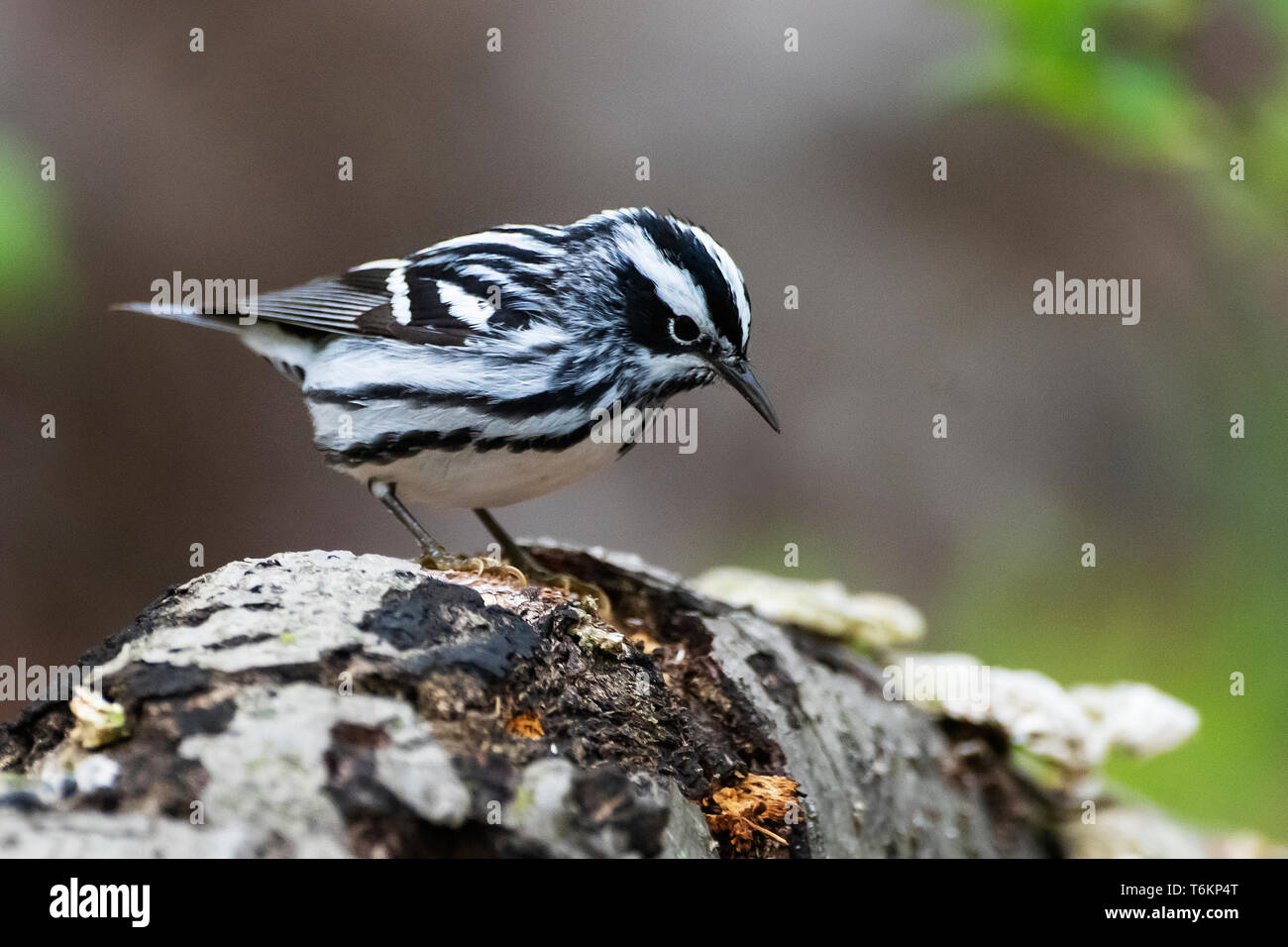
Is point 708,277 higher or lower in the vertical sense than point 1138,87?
lower

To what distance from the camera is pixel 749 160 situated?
7.96 m

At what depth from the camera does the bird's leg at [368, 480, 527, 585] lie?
9.64ft

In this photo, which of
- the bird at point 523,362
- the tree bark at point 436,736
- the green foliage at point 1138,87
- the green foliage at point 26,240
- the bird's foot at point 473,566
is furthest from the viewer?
the green foliage at point 26,240

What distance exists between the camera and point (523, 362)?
320 centimetres

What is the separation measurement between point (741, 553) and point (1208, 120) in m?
3.57

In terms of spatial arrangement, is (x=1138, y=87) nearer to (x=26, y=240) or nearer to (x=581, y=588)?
(x=581, y=588)

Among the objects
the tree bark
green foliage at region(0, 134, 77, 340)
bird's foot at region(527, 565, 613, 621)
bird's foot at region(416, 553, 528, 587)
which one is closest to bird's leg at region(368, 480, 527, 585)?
bird's foot at region(416, 553, 528, 587)

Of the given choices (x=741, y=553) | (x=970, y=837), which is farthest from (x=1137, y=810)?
(x=741, y=553)

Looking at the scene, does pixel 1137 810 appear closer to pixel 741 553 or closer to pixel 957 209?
pixel 741 553

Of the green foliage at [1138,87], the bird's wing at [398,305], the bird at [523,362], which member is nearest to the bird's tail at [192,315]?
the bird's wing at [398,305]

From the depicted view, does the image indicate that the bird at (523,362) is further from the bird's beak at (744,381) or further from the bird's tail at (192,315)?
the bird's tail at (192,315)

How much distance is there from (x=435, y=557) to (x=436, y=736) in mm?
1464

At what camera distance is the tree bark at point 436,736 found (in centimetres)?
162

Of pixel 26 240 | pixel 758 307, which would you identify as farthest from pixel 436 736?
pixel 758 307
